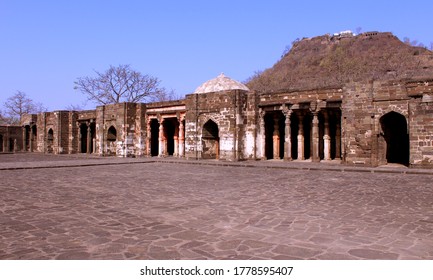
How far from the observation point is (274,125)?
20.8 m

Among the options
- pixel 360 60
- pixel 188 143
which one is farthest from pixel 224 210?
pixel 360 60

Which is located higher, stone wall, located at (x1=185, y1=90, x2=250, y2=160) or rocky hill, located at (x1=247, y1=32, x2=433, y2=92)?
rocky hill, located at (x1=247, y1=32, x2=433, y2=92)

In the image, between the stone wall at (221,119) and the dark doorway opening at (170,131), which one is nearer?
the stone wall at (221,119)

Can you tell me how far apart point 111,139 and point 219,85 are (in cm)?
970

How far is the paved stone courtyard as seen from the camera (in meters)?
3.88

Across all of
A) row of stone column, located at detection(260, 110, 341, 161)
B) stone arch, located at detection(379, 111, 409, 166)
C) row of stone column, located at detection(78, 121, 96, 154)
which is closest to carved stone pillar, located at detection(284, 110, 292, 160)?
row of stone column, located at detection(260, 110, 341, 161)

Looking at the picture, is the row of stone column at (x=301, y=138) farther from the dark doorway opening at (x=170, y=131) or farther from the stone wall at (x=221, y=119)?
the dark doorway opening at (x=170, y=131)

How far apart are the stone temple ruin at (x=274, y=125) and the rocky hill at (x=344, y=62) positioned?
2001cm

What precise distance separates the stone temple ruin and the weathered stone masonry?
0.04 meters

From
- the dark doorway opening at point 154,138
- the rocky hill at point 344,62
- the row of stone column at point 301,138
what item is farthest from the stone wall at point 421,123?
the rocky hill at point 344,62

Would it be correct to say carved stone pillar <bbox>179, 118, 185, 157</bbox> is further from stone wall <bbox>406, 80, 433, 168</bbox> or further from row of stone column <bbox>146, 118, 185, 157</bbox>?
stone wall <bbox>406, 80, 433, 168</bbox>

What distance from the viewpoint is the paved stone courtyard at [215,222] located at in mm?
3885

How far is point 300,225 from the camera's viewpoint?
511 centimetres

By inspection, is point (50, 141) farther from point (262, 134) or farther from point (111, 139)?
point (262, 134)
